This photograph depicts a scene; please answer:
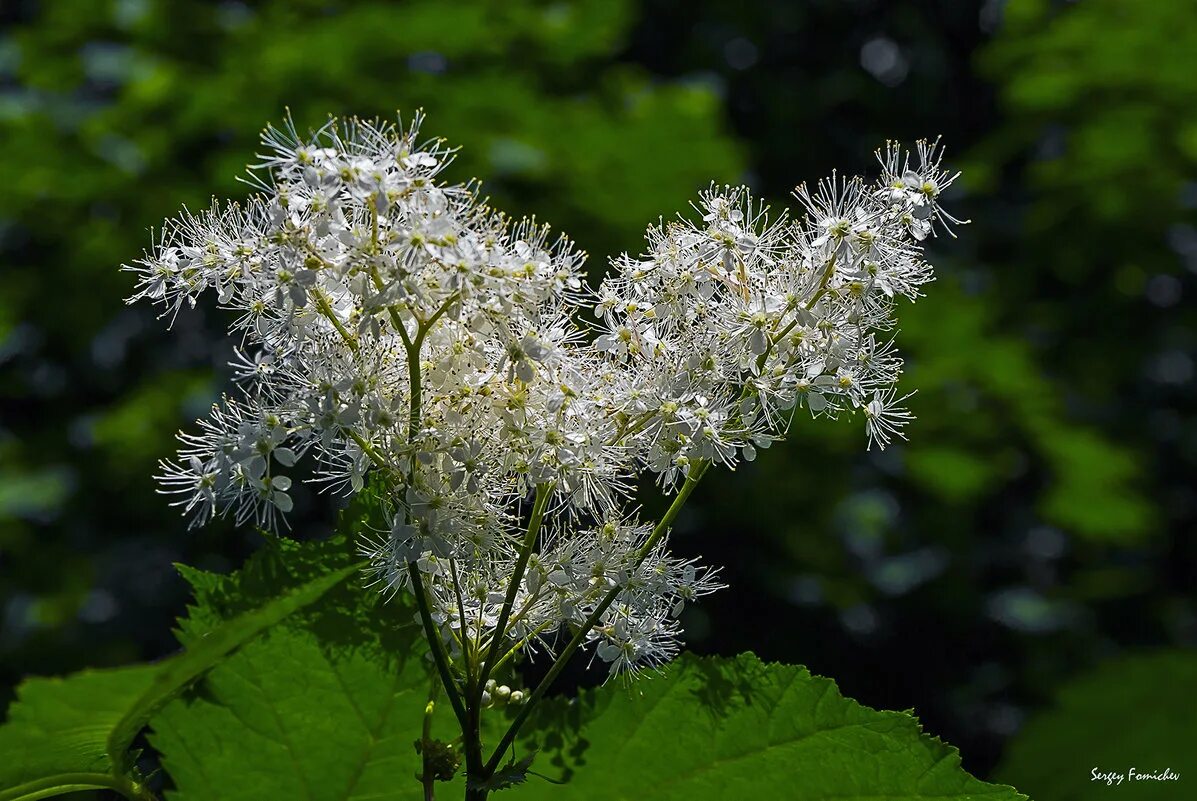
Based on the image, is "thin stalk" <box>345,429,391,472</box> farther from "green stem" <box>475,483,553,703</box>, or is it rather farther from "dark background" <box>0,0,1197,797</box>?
"dark background" <box>0,0,1197,797</box>

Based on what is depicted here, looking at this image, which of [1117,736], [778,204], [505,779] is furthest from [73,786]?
[778,204]

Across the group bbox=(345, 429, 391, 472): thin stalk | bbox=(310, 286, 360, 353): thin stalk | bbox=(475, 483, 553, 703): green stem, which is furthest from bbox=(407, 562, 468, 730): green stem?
bbox=(310, 286, 360, 353): thin stalk

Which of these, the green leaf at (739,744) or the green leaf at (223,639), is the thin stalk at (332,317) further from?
the green leaf at (739,744)

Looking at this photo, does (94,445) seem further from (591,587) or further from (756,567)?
(591,587)

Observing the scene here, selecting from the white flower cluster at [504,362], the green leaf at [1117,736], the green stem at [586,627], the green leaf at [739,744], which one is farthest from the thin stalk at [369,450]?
the green leaf at [1117,736]

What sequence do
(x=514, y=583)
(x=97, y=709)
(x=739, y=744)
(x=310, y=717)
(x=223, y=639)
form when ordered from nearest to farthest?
(x=223, y=639), (x=97, y=709), (x=514, y=583), (x=739, y=744), (x=310, y=717)

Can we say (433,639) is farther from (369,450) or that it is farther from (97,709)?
(97,709)

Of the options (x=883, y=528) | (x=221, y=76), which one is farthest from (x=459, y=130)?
(x=883, y=528)
